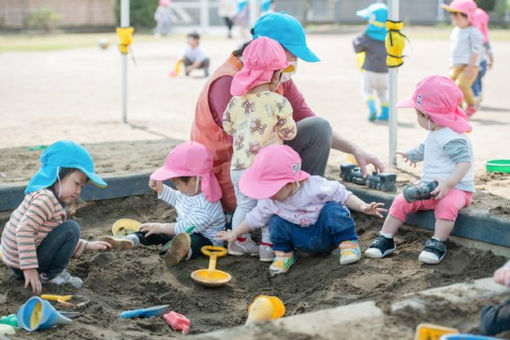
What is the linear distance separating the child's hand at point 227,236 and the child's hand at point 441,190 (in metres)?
1.17

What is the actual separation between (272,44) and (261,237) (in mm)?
1216

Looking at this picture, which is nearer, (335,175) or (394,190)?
(394,190)

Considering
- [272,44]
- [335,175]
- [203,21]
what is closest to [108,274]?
[272,44]

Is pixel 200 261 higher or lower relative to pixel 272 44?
lower

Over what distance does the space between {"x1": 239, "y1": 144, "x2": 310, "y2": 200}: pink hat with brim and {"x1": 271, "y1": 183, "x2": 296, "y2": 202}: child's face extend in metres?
0.06

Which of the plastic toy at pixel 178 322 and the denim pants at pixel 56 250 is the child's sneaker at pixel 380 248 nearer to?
the plastic toy at pixel 178 322

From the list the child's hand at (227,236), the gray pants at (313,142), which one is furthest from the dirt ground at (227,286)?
the gray pants at (313,142)

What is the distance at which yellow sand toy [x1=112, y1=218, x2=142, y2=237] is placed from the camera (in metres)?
5.55

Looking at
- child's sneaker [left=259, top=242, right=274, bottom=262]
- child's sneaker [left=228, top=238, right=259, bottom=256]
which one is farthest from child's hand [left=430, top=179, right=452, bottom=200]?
child's sneaker [left=228, top=238, right=259, bottom=256]

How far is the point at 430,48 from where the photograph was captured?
21.1m

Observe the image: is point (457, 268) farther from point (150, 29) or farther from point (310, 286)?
point (150, 29)

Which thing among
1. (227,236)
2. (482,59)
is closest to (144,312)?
(227,236)

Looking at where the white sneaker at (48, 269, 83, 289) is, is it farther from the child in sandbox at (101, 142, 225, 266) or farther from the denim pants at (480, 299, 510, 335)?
the denim pants at (480, 299, 510, 335)

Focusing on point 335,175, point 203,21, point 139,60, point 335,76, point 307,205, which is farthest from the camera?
point 203,21
